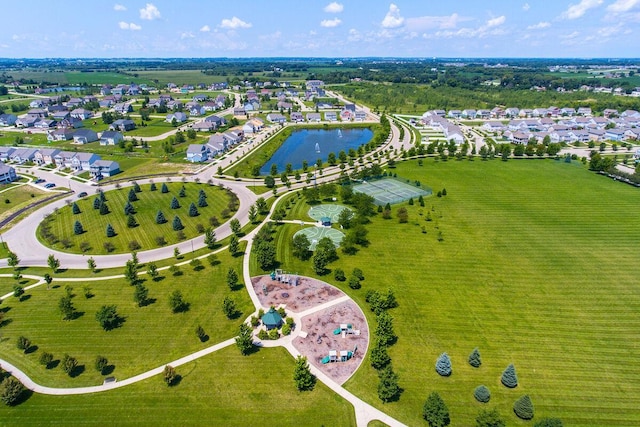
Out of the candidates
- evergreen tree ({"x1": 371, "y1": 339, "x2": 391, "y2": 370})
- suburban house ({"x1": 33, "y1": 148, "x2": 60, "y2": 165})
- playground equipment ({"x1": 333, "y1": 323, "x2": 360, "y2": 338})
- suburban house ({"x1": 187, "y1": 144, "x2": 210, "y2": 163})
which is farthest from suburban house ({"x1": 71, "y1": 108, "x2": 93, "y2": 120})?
evergreen tree ({"x1": 371, "y1": 339, "x2": 391, "y2": 370})

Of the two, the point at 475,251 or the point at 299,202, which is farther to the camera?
the point at 299,202

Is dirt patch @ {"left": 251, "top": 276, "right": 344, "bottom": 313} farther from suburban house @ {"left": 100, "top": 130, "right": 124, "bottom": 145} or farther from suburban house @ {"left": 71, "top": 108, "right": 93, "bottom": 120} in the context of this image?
suburban house @ {"left": 71, "top": 108, "right": 93, "bottom": 120}

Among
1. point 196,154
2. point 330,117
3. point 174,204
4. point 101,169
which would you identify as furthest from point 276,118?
point 174,204

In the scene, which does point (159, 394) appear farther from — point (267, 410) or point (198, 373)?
point (267, 410)

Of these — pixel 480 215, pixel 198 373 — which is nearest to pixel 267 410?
pixel 198 373

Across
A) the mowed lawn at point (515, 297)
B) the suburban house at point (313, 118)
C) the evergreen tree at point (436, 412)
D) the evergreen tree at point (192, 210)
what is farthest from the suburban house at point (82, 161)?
the evergreen tree at point (436, 412)

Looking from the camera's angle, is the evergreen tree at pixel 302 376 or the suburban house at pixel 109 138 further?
the suburban house at pixel 109 138

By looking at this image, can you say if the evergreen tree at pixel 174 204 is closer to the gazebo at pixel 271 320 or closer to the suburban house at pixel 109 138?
the gazebo at pixel 271 320
